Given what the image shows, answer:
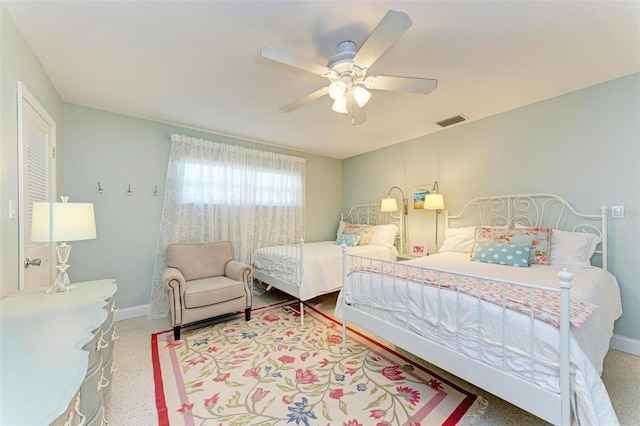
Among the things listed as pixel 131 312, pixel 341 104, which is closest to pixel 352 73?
pixel 341 104

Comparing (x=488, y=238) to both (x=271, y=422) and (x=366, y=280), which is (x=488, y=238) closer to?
(x=366, y=280)

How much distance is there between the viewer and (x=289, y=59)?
1574 millimetres

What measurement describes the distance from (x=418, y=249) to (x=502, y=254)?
4.72ft

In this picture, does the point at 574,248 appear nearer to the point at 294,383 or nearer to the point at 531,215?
the point at 531,215

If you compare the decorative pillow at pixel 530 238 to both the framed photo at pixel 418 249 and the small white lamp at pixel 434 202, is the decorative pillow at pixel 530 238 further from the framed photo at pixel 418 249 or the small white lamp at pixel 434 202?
the framed photo at pixel 418 249

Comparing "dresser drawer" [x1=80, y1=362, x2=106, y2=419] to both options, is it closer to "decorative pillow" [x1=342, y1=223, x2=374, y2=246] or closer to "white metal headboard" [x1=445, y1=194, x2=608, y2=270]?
"decorative pillow" [x1=342, y1=223, x2=374, y2=246]

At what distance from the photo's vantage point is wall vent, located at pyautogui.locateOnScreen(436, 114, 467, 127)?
3.23 m

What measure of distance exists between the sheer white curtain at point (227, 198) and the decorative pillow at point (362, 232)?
82cm

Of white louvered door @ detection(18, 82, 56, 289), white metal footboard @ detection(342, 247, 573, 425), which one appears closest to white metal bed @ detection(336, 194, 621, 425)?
white metal footboard @ detection(342, 247, 573, 425)

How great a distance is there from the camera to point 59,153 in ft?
8.84

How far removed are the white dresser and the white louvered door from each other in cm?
53

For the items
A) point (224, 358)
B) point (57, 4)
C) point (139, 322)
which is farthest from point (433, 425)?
point (57, 4)

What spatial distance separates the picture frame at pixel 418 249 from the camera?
3.88 m

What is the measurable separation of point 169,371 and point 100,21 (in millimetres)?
2591
